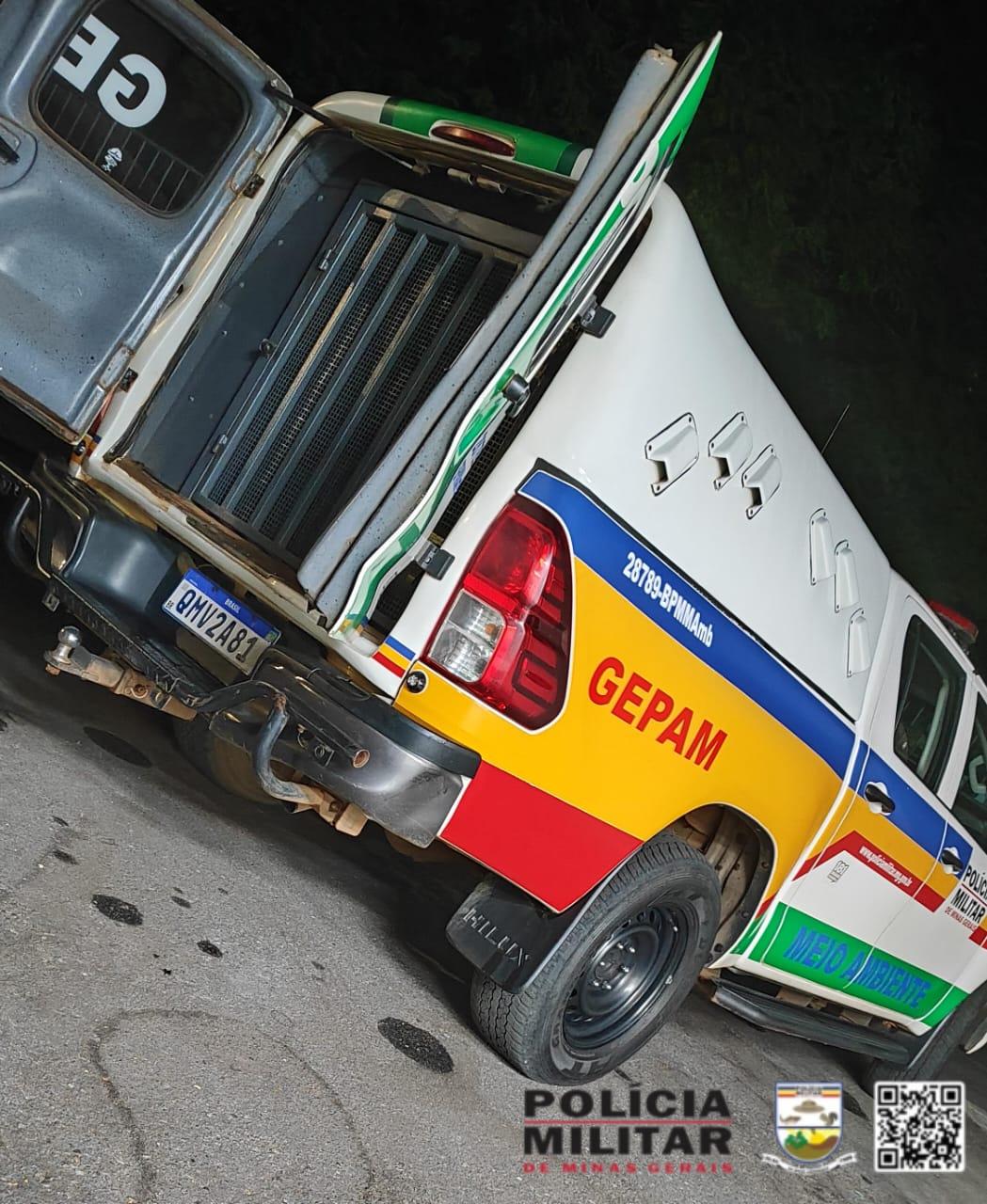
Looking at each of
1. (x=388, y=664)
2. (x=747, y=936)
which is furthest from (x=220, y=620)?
(x=747, y=936)

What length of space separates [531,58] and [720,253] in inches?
89.4

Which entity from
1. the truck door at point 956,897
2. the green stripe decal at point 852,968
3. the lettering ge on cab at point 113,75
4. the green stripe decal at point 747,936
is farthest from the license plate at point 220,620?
the truck door at point 956,897

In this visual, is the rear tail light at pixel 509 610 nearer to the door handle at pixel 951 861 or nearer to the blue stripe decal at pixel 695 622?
the blue stripe decal at pixel 695 622

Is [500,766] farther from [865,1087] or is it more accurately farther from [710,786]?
[865,1087]

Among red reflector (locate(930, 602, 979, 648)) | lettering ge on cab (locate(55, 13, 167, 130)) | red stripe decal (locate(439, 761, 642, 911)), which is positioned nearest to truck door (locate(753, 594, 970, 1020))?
red reflector (locate(930, 602, 979, 648))

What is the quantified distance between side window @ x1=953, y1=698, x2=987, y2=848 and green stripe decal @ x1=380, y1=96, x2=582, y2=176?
3.05m

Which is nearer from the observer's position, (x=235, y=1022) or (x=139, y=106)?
(x=235, y=1022)

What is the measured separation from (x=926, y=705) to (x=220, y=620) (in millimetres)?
2840

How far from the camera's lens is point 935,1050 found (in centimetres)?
586

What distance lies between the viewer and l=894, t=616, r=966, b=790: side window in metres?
4.97

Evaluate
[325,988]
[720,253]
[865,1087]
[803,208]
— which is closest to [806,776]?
[325,988]

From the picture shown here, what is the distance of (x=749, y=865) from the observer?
181 inches

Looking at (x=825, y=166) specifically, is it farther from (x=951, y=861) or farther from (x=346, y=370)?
(x=346, y=370)

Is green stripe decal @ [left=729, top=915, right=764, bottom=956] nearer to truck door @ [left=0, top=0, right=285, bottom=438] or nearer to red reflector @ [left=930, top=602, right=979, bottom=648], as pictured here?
red reflector @ [left=930, top=602, right=979, bottom=648]
